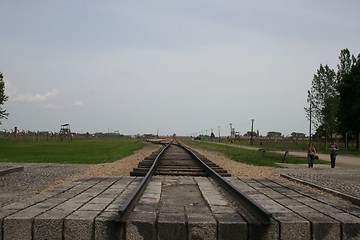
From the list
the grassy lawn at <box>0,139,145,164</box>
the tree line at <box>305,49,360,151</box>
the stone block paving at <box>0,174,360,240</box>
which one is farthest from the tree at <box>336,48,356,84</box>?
the stone block paving at <box>0,174,360,240</box>

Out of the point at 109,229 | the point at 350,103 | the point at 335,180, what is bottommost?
the point at 335,180

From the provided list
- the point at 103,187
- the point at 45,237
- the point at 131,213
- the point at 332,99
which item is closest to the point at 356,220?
the point at 131,213

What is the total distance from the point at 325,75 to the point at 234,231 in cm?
5760

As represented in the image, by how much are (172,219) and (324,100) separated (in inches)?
2211

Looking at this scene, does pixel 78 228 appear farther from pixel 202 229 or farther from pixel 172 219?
pixel 202 229

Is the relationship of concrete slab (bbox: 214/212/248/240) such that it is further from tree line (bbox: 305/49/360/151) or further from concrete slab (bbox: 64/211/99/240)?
tree line (bbox: 305/49/360/151)

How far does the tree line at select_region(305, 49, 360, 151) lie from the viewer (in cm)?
5088

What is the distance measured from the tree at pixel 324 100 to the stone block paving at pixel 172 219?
5221cm

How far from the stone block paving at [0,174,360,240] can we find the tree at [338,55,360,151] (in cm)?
4627

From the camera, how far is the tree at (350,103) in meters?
49.9

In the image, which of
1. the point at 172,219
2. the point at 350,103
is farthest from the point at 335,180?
the point at 350,103

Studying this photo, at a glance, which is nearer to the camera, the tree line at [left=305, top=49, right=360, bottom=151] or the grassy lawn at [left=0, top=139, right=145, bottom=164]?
the grassy lawn at [left=0, top=139, right=145, bottom=164]

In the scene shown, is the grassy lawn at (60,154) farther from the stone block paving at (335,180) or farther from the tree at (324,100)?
the tree at (324,100)

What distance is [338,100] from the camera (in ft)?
184
